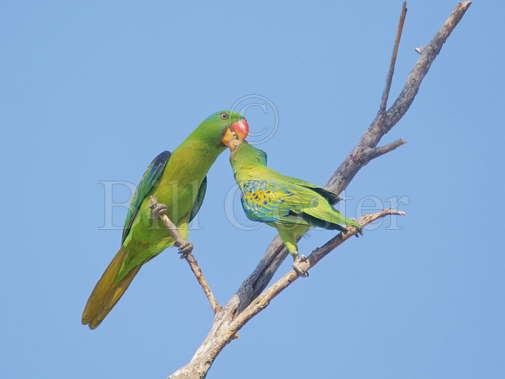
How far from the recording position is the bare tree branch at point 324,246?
13.8 ft

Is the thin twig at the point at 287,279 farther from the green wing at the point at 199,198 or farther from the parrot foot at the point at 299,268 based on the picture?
the green wing at the point at 199,198

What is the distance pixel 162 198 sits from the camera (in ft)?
19.2

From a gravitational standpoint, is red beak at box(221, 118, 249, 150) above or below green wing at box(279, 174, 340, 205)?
above

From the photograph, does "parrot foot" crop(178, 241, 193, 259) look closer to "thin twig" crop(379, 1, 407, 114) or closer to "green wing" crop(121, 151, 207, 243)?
"green wing" crop(121, 151, 207, 243)

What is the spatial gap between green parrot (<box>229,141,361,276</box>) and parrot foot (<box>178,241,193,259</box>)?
773 mm

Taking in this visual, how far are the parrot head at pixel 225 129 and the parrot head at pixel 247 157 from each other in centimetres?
44

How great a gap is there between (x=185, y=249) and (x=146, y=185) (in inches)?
38.6

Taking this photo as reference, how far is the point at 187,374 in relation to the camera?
4.18 m

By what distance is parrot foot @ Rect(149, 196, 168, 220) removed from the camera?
5543 millimetres

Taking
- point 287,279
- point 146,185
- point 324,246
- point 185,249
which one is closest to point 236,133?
point 146,185

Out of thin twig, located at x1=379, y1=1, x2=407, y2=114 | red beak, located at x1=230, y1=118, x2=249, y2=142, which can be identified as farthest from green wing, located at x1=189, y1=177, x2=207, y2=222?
thin twig, located at x1=379, y1=1, x2=407, y2=114

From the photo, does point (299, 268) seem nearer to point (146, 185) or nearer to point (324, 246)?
point (324, 246)

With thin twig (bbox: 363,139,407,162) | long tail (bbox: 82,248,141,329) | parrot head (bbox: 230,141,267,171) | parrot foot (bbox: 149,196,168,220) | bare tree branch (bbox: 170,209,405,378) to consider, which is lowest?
bare tree branch (bbox: 170,209,405,378)

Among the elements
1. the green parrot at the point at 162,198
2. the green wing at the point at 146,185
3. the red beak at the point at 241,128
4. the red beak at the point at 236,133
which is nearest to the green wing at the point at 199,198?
the green parrot at the point at 162,198
